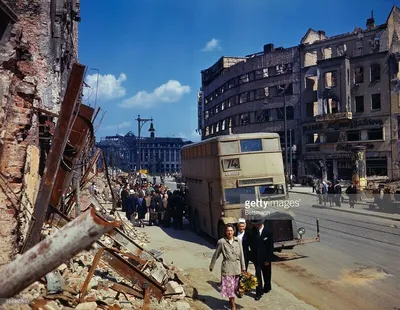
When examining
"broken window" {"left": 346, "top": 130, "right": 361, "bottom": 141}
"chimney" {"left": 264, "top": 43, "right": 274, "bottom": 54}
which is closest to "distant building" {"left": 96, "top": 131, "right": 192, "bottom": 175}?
"chimney" {"left": 264, "top": 43, "right": 274, "bottom": 54}

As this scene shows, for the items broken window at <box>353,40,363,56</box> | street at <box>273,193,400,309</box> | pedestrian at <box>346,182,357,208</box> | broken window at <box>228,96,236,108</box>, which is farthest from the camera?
broken window at <box>228,96,236,108</box>

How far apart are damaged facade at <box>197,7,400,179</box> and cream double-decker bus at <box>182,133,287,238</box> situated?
34.3 metres

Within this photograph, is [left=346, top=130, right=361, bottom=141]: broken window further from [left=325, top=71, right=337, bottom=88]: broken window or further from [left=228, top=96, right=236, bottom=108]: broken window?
[left=228, top=96, right=236, bottom=108]: broken window

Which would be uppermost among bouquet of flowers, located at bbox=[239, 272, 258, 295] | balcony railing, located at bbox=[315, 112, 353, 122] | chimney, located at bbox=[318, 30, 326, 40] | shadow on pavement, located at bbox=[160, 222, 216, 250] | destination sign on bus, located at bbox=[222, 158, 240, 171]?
chimney, located at bbox=[318, 30, 326, 40]

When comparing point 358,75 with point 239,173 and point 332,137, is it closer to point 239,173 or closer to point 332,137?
point 332,137

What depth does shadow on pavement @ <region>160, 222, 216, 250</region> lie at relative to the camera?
1533 centimetres

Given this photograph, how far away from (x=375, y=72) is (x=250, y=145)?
39.8 meters

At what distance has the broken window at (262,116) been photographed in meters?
59.3

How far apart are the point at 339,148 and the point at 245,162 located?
126 feet

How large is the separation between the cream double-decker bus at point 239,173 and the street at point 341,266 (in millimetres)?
1621

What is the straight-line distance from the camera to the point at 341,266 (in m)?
10.9

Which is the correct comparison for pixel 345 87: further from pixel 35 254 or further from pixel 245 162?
pixel 35 254

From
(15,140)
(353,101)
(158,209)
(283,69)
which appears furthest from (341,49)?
(15,140)

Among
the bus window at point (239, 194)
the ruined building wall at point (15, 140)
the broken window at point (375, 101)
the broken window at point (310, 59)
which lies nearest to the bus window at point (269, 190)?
the bus window at point (239, 194)
